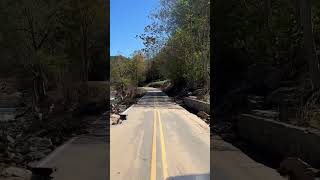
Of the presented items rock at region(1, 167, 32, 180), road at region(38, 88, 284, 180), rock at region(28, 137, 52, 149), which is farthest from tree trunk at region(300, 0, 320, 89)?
rock at region(1, 167, 32, 180)

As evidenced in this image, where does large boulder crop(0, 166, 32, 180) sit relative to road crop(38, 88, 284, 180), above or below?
above

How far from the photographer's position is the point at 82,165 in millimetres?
13070

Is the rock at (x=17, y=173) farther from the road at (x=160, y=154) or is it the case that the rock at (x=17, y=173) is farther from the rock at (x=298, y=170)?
the rock at (x=298, y=170)

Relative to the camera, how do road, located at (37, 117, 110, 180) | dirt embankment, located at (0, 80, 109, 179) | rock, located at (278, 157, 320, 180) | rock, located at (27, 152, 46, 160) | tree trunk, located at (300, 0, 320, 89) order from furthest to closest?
tree trunk, located at (300, 0, 320, 89) → dirt embankment, located at (0, 80, 109, 179) → rock, located at (27, 152, 46, 160) → road, located at (37, 117, 110, 180) → rock, located at (278, 157, 320, 180)

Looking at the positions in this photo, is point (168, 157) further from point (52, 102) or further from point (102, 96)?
point (52, 102)

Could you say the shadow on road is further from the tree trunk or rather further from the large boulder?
the tree trunk

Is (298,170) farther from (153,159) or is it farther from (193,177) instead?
(153,159)

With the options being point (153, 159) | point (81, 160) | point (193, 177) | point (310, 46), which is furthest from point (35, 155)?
point (310, 46)

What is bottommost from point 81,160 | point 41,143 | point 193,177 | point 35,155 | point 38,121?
point 38,121

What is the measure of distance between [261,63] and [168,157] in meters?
19.3

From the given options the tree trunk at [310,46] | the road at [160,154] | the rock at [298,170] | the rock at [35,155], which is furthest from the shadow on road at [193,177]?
the tree trunk at [310,46]

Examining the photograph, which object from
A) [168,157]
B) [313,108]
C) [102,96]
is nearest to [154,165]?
[168,157]

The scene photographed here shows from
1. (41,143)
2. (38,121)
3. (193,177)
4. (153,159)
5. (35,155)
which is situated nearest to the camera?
(193,177)

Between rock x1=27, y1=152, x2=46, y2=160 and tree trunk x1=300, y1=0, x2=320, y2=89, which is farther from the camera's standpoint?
tree trunk x1=300, y1=0, x2=320, y2=89
